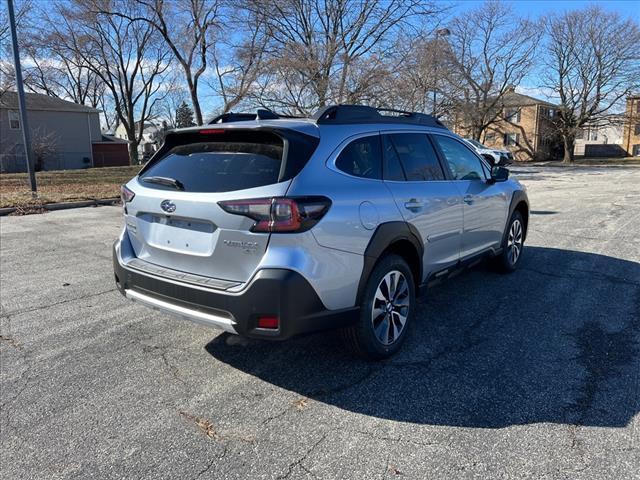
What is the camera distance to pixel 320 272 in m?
2.93

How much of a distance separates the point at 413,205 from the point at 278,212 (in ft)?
4.52

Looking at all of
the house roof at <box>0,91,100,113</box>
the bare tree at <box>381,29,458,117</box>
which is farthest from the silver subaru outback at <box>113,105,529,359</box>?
the house roof at <box>0,91,100,113</box>

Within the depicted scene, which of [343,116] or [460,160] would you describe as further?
[460,160]

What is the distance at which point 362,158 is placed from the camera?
3.52 m

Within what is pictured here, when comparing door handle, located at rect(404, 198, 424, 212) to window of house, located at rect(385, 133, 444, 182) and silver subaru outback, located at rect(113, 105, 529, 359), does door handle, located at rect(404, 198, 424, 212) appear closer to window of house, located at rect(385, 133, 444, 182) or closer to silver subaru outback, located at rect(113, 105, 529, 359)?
silver subaru outback, located at rect(113, 105, 529, 359)

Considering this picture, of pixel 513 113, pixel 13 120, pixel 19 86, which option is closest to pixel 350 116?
pixel 19 86

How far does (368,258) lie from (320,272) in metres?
0.46

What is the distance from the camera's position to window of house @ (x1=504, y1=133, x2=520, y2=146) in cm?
5178

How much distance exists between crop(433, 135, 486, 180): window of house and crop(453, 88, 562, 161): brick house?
158 feet

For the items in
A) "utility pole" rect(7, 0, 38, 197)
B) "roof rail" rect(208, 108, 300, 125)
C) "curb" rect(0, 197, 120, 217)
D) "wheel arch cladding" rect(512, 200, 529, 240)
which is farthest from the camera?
"utility pole" rect(7, 0, 38, 197)

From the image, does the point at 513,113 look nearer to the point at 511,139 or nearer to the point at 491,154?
the point at 511,139

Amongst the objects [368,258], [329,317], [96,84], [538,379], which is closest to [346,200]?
[368,258]

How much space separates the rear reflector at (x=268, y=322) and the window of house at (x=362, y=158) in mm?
1118

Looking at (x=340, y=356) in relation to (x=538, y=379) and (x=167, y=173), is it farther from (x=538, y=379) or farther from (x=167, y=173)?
(x=167, y=173)
